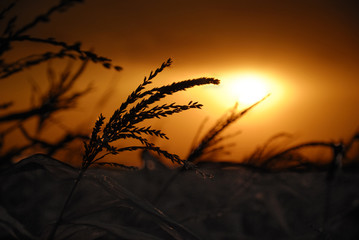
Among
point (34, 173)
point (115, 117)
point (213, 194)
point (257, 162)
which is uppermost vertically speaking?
point (257, 162)

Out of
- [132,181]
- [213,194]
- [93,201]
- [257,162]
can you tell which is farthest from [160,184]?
[93,201]

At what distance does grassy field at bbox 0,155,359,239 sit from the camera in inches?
33.7

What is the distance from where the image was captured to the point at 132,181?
1.94 meters

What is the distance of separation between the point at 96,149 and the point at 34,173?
1.58 feet

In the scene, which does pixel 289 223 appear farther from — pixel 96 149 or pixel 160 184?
pixel 96 149

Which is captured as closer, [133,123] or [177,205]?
[133,123]

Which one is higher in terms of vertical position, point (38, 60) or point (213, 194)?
point (38, 60)

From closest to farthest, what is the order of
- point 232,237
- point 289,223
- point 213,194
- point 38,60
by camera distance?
A: point 38,60
point 232,237
point 289,223
point 213,194

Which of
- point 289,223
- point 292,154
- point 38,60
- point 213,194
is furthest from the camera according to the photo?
point 213,194

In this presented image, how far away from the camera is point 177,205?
1655mm

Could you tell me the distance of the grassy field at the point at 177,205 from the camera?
33.7 inches

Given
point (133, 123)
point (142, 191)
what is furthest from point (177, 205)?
point (133, 123)

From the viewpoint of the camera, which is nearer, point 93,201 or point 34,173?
point 93,201

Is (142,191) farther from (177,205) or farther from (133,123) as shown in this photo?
(133,123)
